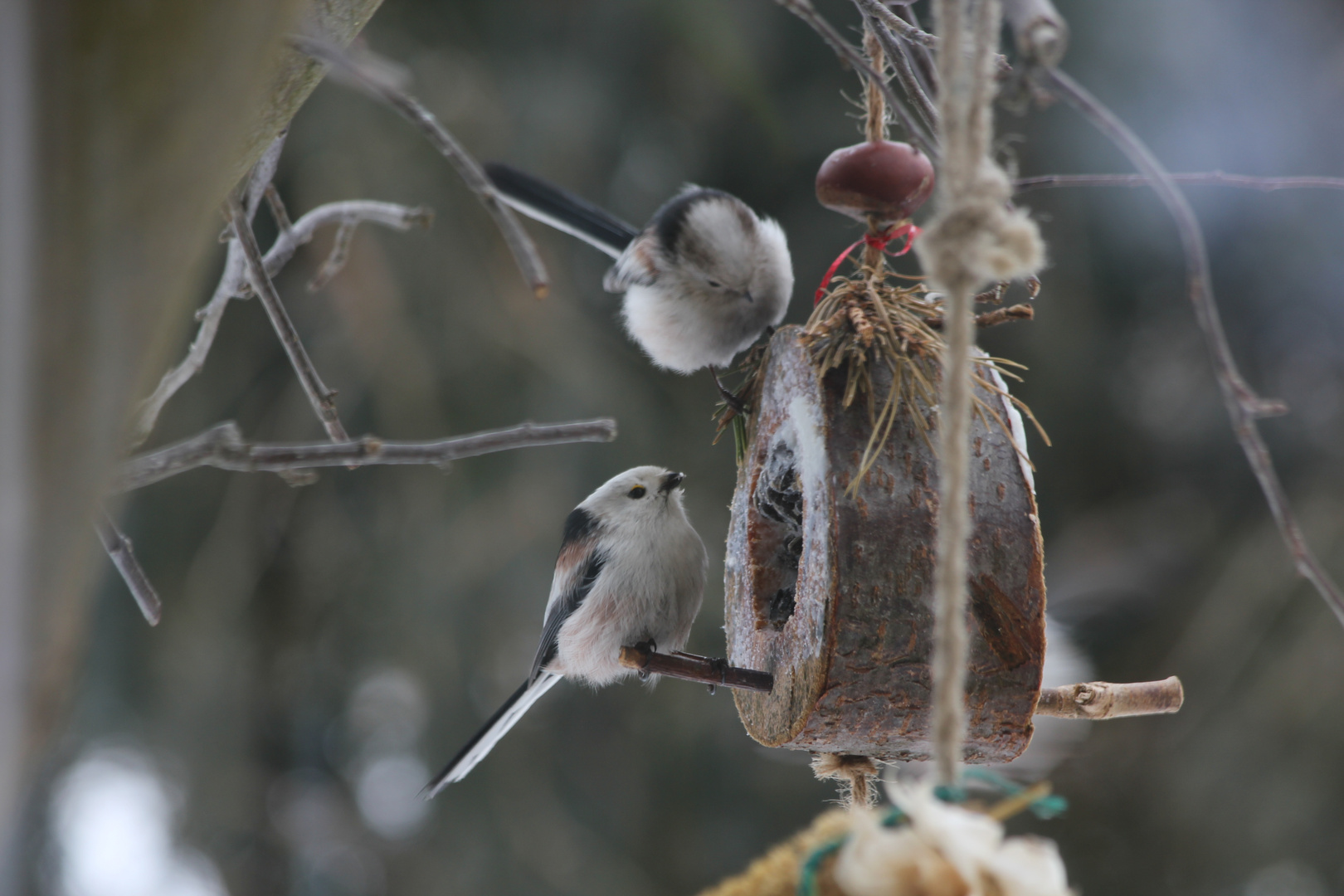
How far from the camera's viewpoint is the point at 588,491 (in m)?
2.87

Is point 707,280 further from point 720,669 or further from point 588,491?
point 588,491

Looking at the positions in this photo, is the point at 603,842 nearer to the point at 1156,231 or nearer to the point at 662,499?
the point at 662,499

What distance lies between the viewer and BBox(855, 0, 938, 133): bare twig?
89 centimetres

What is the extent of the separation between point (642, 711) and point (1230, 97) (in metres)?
2.46

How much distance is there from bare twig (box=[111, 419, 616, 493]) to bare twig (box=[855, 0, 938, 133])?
0.43 meters

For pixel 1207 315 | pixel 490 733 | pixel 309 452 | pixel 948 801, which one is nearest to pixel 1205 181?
pixel 1207 315

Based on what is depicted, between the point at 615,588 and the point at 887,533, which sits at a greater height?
the point at 615,588

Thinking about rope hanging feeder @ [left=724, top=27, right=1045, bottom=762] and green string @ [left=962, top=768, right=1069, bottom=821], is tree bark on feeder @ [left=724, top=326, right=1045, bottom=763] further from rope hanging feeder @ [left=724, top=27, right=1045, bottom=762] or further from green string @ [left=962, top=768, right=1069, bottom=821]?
green string @ [left=962, top=768, right=1069, bottom=821]

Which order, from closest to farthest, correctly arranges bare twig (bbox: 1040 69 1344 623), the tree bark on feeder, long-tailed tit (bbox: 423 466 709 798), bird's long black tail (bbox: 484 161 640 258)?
bare twig (bbox: 1040 69 1344 623), the tree bark on feeder, long-tailed tit (bbox: 423 466 709 798), bird's long black tail (bbox: 484 161 640 258)

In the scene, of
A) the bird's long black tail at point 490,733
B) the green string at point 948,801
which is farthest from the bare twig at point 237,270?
the bird's long black tail at point 490,733

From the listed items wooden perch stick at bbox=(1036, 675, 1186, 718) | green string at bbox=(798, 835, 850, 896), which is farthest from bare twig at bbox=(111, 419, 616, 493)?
wooden perch stick at bbox=(1036, 675, 1186, 718)

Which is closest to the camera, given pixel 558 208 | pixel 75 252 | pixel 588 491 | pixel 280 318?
pixel 75 252

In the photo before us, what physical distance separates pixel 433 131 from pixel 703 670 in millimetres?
654

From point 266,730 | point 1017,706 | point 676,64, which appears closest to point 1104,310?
point 676,64
